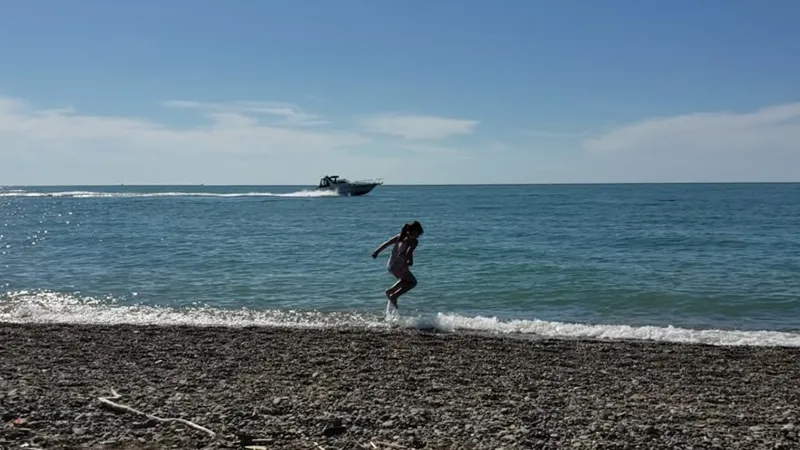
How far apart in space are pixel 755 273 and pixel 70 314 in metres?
19.3

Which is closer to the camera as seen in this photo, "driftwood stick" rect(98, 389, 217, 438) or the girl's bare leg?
"driftwood stick" rect(98, 389, 217, 438)

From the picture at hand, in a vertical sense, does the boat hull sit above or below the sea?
above

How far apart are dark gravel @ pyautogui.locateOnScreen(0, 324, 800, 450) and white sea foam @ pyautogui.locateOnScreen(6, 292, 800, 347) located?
1061 millimetres

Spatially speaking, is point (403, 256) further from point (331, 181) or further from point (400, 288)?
point (331, 181)

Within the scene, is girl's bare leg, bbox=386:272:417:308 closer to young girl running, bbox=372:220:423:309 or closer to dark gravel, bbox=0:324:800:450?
young girl running, bbox=372:220:423:309

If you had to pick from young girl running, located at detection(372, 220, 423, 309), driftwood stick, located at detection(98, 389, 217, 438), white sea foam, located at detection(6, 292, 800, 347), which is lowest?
white sea foam, located at detection(6, 292, 800, 347)

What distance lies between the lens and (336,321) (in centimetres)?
1371

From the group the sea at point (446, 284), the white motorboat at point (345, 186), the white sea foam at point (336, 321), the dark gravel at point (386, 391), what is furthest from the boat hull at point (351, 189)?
the dark gravel at point (386, 391)

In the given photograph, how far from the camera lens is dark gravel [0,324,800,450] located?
598 centimetres

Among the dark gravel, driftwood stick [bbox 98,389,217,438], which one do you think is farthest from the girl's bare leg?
driftwood stick [bbox 98,389,217,438]

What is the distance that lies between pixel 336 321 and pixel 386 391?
6165 mm

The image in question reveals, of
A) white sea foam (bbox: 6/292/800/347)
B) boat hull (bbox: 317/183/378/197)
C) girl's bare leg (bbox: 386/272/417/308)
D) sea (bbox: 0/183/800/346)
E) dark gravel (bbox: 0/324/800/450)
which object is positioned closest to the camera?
dark gravel (bbox: 0/324/800/450)

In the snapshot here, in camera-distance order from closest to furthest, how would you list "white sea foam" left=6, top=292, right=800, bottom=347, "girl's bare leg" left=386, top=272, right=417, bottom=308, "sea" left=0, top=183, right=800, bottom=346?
"white sea foam" left=6, top=292, right=800, bottom=347
"sea" left=0, top=183, right=800, bottom=346
"girl's bare leg" left=386, top=272, right=417, bottom=308

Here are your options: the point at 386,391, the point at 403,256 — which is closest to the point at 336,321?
the point at 403,256
